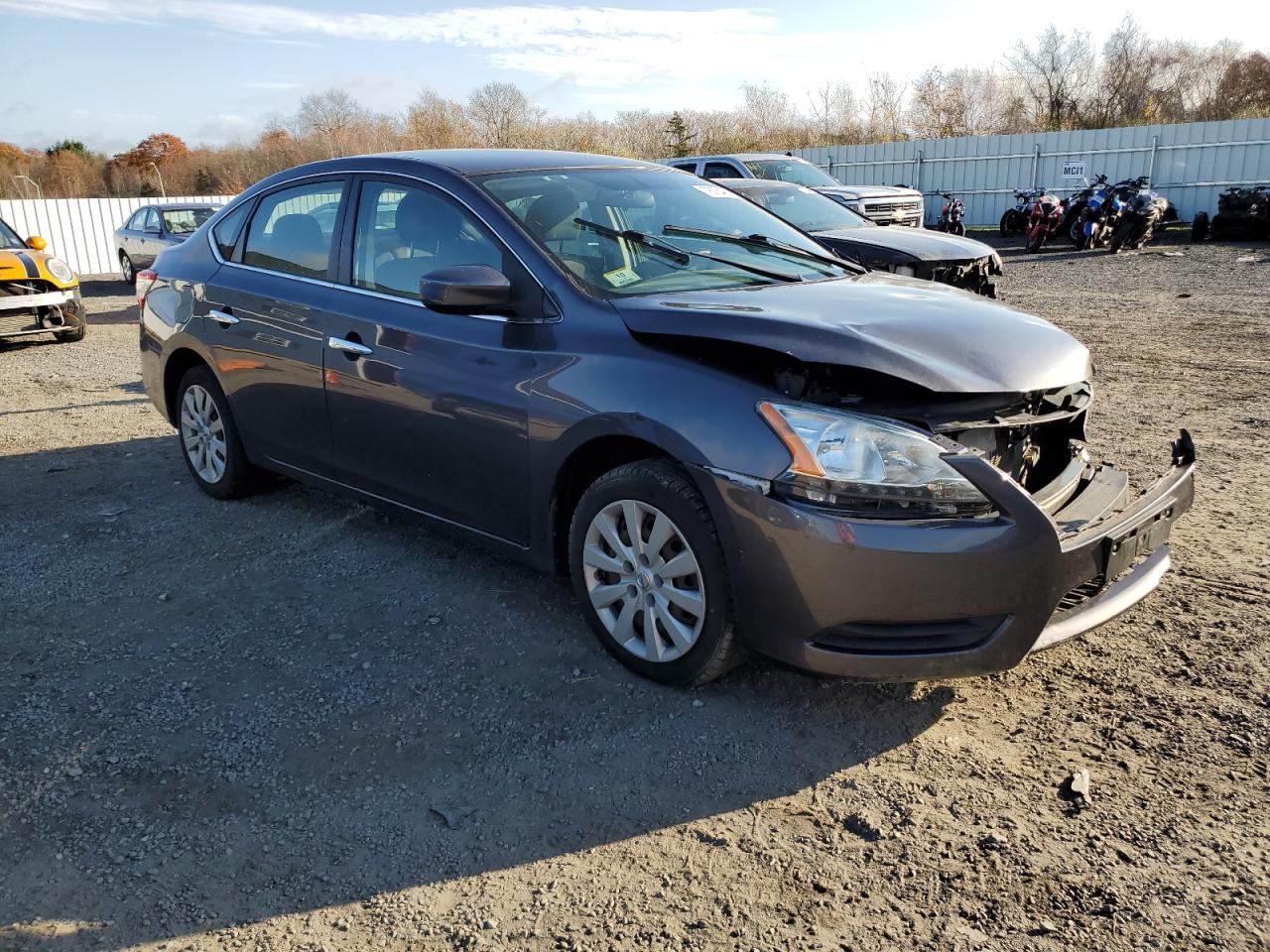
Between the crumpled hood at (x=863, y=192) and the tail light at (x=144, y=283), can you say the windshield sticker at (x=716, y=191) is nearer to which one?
the tail light at (x=144, y=283)

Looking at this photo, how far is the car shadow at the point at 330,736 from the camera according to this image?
2619 millimetres

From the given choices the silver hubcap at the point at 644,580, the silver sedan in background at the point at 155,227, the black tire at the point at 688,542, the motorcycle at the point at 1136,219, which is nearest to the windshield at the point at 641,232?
the black tire at the point at 688,542

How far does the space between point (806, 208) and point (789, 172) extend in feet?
18.5

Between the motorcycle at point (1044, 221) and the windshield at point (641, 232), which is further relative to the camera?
the motorcycle at point (1044, 221)

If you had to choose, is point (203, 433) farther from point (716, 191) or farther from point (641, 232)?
point (716, 191)

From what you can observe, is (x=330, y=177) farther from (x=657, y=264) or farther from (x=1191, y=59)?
(x=1191, y=59)

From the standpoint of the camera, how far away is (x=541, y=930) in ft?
7.85

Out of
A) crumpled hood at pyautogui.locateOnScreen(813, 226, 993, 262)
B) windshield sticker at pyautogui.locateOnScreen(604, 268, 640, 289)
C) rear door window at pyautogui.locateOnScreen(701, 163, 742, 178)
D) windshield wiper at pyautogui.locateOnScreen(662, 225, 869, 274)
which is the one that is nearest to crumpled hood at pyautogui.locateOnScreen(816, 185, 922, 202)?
rear door window at pyautogui.locateOnScreen(701, 163, 742, 178)

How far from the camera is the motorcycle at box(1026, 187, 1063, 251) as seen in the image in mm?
20688

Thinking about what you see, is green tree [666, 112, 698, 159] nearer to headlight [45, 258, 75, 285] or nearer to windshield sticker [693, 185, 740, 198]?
headlight [45, 258, 75, 285]

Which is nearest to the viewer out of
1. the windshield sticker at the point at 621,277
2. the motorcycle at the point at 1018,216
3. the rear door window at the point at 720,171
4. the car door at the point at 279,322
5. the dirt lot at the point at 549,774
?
the dirt lot at the point at 549,774

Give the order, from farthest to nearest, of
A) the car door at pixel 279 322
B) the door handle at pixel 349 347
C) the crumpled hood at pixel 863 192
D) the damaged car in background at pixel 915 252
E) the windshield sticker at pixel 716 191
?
the crumpled hood at pixel 863 192
the damaged car in background at pixel 915 252
the windshield sticker at pixel 716 191
the car door at pixel 279 322
the door handle at pixel 349 347

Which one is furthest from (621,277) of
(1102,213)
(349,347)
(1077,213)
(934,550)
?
(1077,213)

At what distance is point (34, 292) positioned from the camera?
37.3 ft
